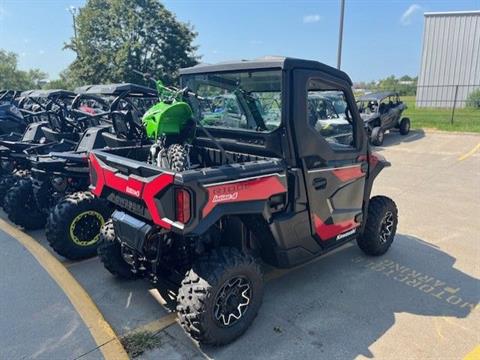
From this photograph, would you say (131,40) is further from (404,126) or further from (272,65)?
(272,65)

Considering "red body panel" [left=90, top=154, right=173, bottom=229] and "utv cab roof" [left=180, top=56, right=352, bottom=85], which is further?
"utv cab roof" [left=180, top=56, right=352, bottom=85]

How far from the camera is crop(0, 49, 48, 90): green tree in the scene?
1407 inches

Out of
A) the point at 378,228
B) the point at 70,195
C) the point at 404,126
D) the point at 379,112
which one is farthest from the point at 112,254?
the point at 404,126

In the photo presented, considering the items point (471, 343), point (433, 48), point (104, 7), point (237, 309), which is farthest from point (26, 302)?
point (104, 7)

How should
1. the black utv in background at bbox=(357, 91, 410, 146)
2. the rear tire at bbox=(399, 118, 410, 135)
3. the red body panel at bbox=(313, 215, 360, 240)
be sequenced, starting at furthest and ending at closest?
the rear tire at bbox=(399, 118, 410, 135), the black utv in background at bbox=(357, 91, 410, 146), the red body panel at bbox=(313, 215, 360, 240)

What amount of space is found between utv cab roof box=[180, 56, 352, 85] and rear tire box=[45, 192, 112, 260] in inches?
82.1

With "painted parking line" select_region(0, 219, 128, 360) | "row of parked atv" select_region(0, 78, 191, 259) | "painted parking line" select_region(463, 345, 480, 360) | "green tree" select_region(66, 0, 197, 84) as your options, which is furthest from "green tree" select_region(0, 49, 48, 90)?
"painted parking line" select_region(463, 345, 480, 360)

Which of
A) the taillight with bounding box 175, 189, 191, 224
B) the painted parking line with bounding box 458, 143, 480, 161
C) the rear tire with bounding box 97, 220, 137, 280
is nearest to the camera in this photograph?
the taillight with bounding box 175, 189, 191, 224

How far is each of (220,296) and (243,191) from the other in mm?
807

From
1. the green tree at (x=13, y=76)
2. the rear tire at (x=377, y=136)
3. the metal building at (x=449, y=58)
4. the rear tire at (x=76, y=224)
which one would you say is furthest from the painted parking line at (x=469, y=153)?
the green tree at (x=13, y=76)

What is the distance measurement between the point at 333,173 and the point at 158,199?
5.51ft

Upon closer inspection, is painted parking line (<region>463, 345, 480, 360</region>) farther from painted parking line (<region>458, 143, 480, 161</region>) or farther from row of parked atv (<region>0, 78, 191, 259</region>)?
painted parking line (<region>458, 143, 480, 161</region>)

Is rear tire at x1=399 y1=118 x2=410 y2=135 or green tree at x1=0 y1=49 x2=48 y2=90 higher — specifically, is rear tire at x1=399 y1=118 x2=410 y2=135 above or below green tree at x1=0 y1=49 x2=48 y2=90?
below

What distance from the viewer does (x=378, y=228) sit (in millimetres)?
4203
